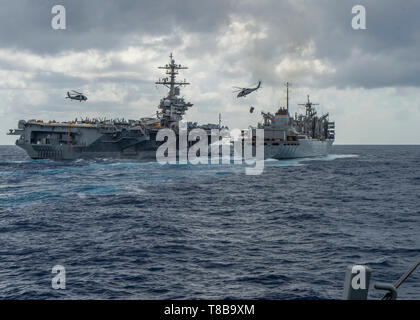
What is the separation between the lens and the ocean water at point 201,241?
1237 cm

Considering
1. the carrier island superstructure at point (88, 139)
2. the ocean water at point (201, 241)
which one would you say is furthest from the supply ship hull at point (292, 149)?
the ocean water at point (201, 241)

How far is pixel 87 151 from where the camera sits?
7206 centimetres

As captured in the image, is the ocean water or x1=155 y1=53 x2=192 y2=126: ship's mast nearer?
the ocean water

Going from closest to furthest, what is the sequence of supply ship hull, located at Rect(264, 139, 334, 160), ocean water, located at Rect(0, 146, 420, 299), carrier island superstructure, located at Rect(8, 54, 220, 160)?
ocean water, located at Rect(0, 146, 420, 299), carrier island superstructure, located at Rect(8, 54, 220, 160), supply ship hull, located at Rect(264, 139, 334, 160)

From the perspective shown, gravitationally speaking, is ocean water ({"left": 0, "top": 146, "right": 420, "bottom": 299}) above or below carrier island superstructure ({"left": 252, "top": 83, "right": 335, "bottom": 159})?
below

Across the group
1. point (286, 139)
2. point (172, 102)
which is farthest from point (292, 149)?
point (172, 102)

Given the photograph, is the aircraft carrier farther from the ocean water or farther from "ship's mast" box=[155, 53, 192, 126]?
the ocean water

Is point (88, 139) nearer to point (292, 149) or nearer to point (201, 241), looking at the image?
point (292, 149)

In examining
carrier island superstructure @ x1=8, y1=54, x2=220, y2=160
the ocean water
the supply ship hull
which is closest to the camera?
the ocean water

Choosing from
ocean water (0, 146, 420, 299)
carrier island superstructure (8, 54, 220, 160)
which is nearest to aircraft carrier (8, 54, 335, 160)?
carrier island superstructure (8, 54, 220, 160)

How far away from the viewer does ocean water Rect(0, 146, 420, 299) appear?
12.4 m
